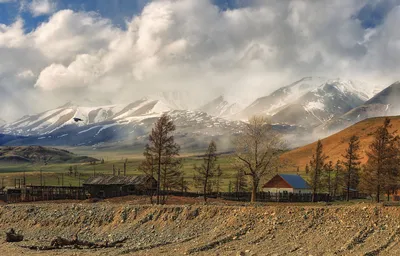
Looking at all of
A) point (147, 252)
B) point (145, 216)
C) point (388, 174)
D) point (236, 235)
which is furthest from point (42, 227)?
point (388, 174)

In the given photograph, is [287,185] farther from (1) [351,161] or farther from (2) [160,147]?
(2) [160,147]

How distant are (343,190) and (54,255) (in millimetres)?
98171

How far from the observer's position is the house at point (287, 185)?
104m

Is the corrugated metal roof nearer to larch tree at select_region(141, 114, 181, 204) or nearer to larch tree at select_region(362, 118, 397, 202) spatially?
larch tree at select_region(362, 118, 397, 202)

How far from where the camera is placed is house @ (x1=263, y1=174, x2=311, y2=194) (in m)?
104

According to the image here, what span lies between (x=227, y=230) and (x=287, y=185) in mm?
69524

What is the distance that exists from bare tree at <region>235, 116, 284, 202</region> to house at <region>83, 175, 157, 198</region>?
3805cm

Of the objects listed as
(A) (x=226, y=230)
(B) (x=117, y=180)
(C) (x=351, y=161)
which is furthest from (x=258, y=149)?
(B) (x=117, y=180)

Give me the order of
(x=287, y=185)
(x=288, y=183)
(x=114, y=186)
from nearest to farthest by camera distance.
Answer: (x=114, y=186) → (x=287, y=185) → (x=288, y=183)

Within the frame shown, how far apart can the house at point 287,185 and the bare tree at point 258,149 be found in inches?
1558

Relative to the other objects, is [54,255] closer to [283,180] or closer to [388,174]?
[388,174]

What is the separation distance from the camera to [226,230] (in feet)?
A: 124

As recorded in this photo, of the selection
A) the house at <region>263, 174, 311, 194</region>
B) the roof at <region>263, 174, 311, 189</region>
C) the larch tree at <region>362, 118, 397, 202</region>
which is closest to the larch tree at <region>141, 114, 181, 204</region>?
the larch tree at <region>362, 118, 397, 202</region>

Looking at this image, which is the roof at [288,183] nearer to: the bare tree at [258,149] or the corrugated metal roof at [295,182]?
the corrugated metal roof at [295,182]
